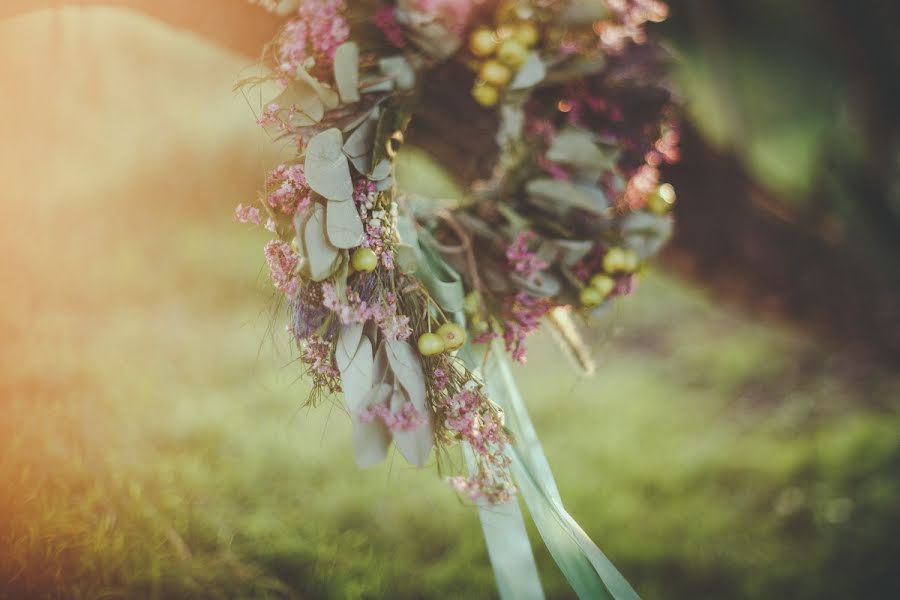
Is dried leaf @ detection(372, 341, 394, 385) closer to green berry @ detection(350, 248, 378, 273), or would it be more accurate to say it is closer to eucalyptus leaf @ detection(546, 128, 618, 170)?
green berry @ detection(350, 248, 378, 273)

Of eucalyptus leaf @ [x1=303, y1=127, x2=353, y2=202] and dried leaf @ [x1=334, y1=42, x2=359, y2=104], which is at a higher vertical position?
dried leaf @ [x1=334, y1=42, x2=359, y2=104]

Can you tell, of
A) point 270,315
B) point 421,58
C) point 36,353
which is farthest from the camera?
point 36,353

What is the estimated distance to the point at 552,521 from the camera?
3.83 ft

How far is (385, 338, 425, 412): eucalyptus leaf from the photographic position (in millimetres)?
966

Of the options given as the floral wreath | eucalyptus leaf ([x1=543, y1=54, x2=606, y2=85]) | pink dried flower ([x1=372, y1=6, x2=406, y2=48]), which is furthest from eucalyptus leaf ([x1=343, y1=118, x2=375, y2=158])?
eucalyptus leaf ([x1=543, y1=54, x2=606, y2=85])

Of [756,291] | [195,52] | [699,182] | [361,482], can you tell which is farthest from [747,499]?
[195,52]

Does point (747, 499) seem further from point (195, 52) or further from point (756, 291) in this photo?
point (195, 52)

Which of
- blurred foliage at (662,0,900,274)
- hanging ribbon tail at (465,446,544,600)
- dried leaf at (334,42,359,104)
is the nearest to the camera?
dried leaf at (334,42,359,104)

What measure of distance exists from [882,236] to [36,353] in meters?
3.19

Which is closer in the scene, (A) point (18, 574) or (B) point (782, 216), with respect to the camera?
(A) point (18, 574)

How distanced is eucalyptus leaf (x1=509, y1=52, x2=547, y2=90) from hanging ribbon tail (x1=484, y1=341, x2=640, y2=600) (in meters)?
0.52

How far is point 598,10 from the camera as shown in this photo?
4.30 ft

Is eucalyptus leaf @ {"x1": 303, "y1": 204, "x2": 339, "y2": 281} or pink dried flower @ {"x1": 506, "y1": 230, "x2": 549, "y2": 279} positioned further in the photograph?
pink dried flower @ {"x1": 506, "y1": 230, "x2": 549, "y2": 279}

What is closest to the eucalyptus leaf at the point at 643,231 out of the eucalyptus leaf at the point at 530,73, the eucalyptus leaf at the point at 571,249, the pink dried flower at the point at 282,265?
the eucalyptus leaf at the point at 571,249
